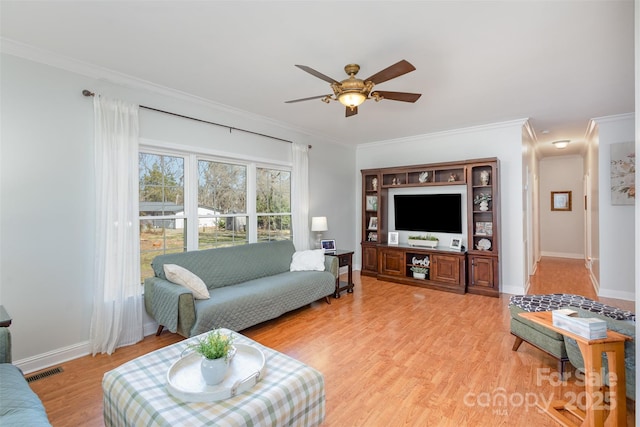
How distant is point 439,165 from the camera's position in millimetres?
5027

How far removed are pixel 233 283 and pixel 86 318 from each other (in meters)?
1.41

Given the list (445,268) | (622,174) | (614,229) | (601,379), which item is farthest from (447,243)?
(601,379)

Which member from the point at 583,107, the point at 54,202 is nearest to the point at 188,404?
the point at 54,202

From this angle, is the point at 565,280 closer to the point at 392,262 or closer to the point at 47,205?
the point at 392,262

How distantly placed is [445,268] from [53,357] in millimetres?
4977

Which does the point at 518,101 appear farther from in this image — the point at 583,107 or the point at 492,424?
the point at 492,424

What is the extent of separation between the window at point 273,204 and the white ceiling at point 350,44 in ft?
4.13

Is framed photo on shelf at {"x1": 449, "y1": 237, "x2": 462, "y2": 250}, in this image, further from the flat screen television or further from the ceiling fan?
the ceiling fan

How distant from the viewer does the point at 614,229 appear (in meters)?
4.46

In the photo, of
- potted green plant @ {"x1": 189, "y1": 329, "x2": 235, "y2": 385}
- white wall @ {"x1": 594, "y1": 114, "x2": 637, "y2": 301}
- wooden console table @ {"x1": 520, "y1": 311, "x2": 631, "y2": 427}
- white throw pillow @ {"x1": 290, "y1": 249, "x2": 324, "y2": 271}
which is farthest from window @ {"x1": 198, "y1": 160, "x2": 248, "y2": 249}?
white wall @ {"x1": 594, "y1": 114, "x2": 637, "y2": 301}

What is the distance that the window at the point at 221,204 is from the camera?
3.84 meters

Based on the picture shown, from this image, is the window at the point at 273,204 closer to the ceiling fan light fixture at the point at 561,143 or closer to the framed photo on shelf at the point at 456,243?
the framed photo on shelf at the point at 456,243

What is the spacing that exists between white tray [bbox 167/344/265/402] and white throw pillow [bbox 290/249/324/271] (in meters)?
2.37

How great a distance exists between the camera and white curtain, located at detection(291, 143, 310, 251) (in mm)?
4918
